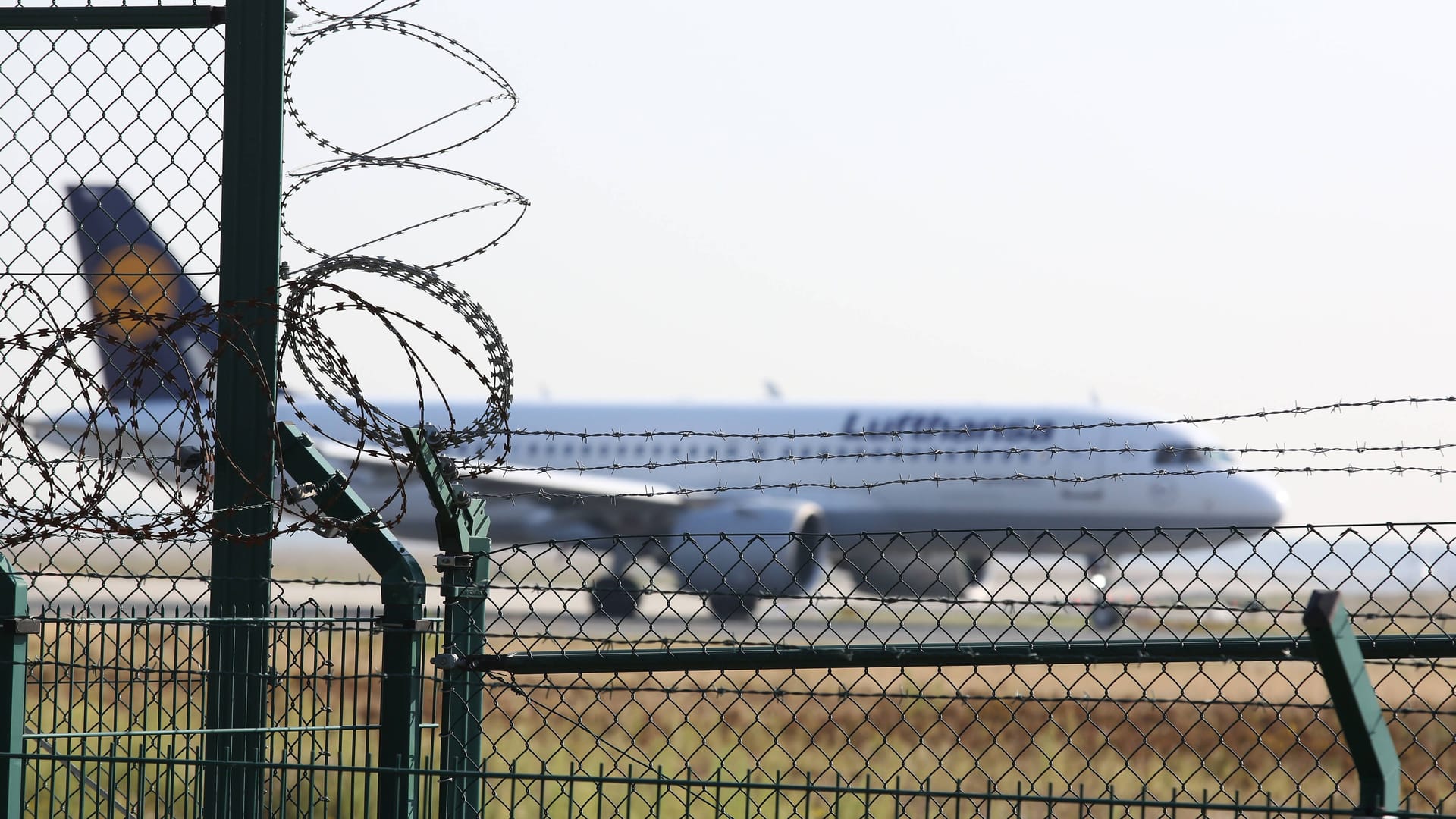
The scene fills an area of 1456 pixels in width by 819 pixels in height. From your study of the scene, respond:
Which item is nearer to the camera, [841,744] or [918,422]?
[841,744]

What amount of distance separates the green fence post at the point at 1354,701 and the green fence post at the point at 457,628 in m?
1.70

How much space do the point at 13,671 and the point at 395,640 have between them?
0.72 metres

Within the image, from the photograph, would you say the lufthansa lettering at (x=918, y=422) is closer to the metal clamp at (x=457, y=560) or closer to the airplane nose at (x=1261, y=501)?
the airplane nose at (x=1261, y=501)

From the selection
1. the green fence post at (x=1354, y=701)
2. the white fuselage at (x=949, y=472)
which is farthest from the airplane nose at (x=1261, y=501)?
the green fence post at (x=1354, y=701)

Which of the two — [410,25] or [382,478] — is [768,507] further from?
[410,25]

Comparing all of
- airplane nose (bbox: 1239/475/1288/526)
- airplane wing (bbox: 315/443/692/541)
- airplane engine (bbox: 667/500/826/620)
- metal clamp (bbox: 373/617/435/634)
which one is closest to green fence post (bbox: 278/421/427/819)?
metal clamp (bbox: 373/617/435/634)

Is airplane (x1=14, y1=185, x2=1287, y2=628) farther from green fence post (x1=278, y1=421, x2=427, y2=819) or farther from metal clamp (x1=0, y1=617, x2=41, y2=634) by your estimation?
metal clamp (x1=0, y1=617, x2=41, y2=634)

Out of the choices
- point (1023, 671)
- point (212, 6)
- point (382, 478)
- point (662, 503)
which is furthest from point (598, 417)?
point (212, 6)

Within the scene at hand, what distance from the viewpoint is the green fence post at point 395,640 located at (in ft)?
10.1

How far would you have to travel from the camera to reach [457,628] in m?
3.10

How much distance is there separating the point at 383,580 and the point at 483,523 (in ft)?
0.77

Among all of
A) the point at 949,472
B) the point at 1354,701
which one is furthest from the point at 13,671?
the point at 949,472

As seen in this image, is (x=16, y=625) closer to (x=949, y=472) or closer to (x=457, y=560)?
(x=457, y=560)

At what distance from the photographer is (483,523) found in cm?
323
